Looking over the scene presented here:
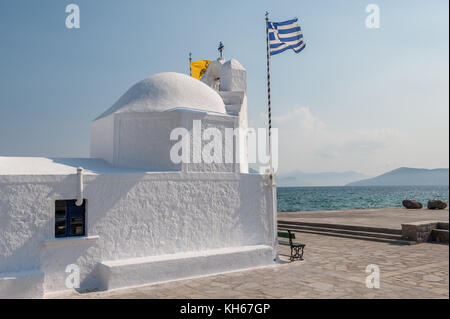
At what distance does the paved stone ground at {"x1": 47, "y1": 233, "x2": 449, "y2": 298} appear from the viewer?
25.4 feet

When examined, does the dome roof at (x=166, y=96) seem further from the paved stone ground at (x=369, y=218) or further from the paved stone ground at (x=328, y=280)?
the paved stone ground at (x=369, y=218)

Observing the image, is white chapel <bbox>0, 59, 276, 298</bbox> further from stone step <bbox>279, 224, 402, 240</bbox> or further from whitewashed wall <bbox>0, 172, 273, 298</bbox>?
stone step <bbox>279, 224, 402, 240</bbox>

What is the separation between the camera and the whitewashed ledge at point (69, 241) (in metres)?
7.79

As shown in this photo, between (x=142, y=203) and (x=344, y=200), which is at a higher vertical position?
(x=142, y=203)

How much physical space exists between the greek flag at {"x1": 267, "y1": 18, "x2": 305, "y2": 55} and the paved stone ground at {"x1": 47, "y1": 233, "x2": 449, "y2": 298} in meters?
6.78

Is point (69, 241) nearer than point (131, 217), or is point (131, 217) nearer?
point (69, 241)

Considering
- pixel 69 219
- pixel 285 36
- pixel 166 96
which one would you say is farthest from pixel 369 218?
pixel 69 219

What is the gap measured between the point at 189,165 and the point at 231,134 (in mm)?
1620

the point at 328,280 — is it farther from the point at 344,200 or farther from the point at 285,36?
the point at 344,200

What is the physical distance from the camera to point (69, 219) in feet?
27.1

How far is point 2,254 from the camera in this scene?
743 centimetres

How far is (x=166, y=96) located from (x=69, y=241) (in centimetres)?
482

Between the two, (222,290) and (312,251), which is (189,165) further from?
(312,251)
